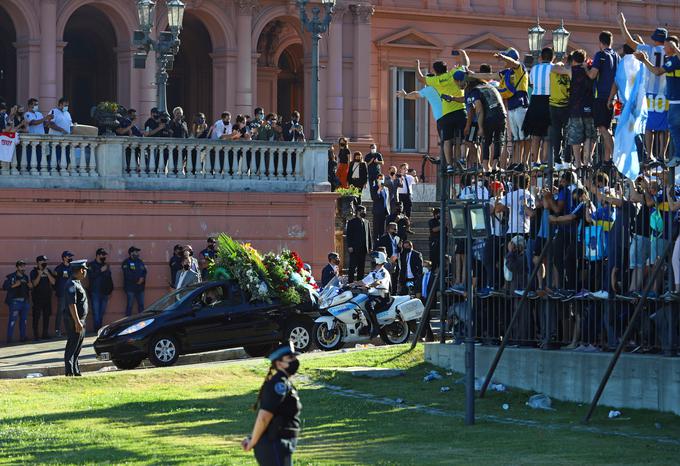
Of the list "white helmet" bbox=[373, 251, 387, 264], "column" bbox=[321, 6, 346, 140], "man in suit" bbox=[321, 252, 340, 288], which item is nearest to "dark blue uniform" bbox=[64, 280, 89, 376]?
"white helmet" bbox=[373, 251, 387, 264]

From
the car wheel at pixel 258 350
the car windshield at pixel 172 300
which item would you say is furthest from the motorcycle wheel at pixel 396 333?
the car windshield at pixel 172 300

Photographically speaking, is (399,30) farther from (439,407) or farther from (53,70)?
(439,407)

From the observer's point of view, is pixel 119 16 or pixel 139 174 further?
pixel 119 16

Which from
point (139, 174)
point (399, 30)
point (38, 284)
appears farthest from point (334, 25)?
point (38, 284)

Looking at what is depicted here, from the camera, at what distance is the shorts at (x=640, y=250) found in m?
20.1

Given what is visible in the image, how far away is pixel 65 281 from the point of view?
1204 inches

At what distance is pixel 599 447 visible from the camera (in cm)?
1745

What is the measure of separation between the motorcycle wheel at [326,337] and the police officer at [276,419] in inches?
607

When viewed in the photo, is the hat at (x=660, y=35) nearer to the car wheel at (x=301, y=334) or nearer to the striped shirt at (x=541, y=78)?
the striped shirt at (x=541, y=78)

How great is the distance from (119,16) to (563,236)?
2467cm

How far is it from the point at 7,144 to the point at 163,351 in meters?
6.73

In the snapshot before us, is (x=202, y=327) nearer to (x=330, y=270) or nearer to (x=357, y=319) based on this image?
(x=357, y=319)

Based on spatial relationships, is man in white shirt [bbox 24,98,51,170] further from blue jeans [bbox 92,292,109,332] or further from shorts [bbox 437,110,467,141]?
shorts [bbox 437,110,467,141]

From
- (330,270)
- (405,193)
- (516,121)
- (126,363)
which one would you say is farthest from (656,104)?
(405,193)
